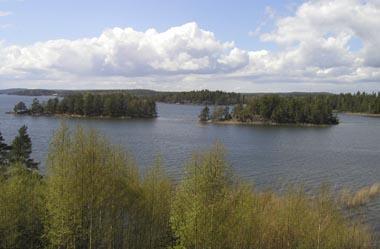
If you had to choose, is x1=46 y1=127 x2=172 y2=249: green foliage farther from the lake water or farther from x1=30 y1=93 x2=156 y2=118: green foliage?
x1=30 y1=93 x2=156 y2=118: green foliage

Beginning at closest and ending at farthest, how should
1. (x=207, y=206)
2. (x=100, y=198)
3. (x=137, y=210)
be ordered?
(x=207, y=206) < (x=100, y=198) < (x=137, y=210)

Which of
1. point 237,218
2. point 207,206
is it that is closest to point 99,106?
point 237,218

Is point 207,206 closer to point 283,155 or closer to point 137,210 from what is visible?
point 137,210

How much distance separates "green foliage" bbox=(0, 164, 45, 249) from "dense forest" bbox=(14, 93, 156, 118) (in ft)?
418

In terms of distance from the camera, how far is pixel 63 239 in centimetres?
2003

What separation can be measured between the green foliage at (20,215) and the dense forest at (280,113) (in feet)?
404

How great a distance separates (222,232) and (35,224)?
9017mm

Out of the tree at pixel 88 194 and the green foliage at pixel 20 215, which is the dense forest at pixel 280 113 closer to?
the tree at pixel 88 194

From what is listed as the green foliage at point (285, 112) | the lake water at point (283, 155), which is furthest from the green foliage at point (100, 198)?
the green foliage at point (285, 112)

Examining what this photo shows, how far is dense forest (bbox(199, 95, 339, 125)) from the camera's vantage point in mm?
142250

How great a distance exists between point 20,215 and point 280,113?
125 meters

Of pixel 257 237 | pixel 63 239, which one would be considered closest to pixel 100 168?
pixel 63 239

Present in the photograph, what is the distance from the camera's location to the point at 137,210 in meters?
22.6

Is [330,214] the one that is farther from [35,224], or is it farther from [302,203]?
[35,224]
